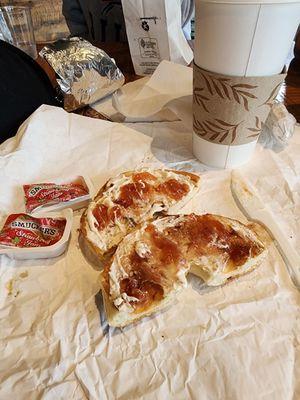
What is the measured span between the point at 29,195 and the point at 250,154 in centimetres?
58

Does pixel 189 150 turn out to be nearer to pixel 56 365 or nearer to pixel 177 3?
pixel 177 3

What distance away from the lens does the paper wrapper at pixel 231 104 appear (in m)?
0.62

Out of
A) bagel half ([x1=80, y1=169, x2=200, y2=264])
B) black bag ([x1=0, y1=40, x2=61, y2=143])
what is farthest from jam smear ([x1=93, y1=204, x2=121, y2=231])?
black bag ([x1=0, y1=40, x2=61, y2=143])

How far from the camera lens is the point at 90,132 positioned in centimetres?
90

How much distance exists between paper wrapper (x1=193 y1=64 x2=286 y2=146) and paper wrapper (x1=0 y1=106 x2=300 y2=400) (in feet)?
0.60

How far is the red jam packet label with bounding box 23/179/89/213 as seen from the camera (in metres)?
0.66

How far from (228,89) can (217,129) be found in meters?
0.11

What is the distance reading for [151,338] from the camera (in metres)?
0.49

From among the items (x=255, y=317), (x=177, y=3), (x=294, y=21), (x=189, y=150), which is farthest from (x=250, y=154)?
(x=177, y=3)

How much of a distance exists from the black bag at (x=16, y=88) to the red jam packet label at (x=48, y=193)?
→ 0.79 feet

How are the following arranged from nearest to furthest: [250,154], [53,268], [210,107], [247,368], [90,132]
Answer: [247,368]
[53,268]
[210,107]
[250,154]
[90,132]

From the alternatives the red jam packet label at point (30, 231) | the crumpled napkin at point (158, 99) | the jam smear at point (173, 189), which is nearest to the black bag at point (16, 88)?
the crumpled napkin at point (158, 99)

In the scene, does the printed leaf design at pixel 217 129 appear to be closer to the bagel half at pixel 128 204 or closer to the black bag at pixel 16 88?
the bagel half at pixel 128 204

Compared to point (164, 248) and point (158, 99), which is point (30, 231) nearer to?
point (164, 248)
